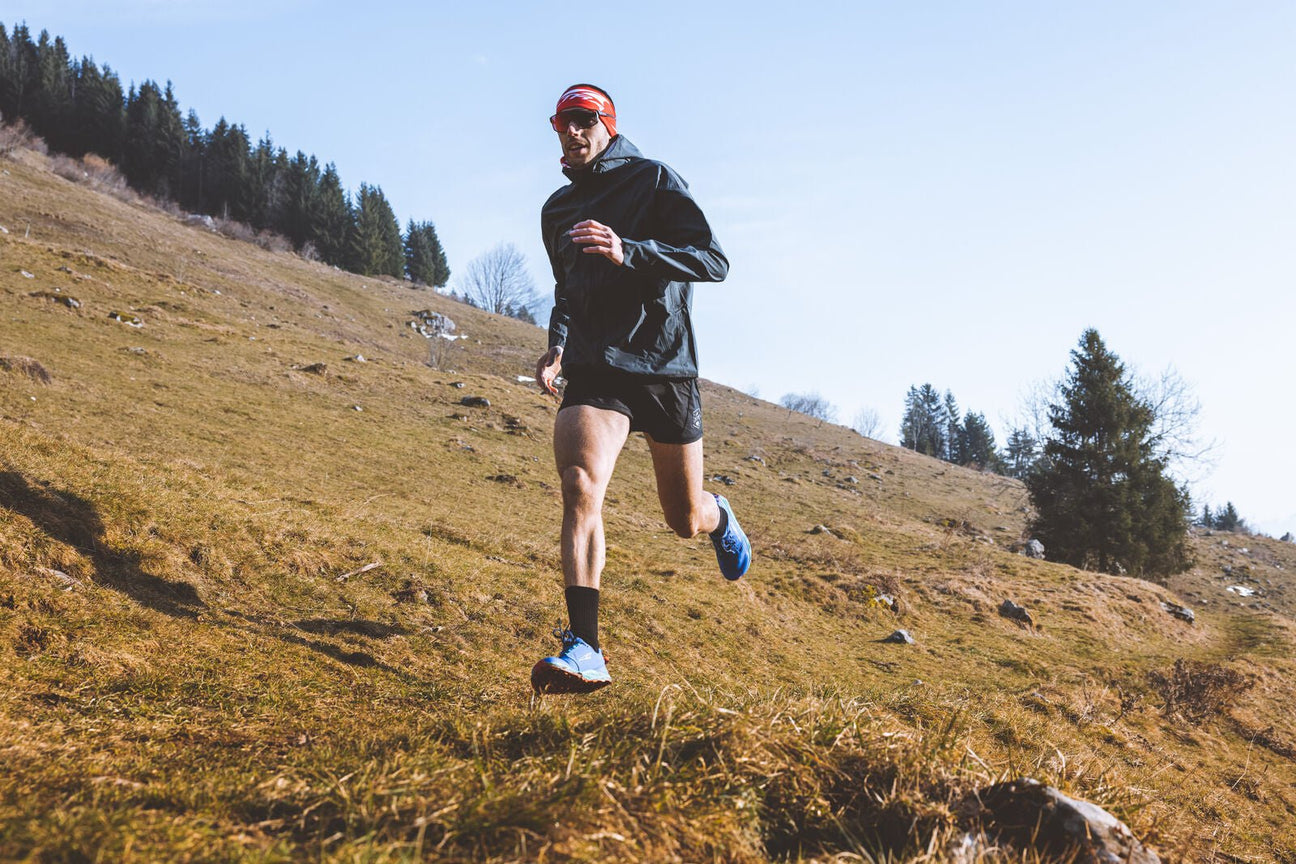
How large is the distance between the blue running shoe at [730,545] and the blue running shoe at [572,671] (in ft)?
6.55

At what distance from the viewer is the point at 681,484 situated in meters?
3.83

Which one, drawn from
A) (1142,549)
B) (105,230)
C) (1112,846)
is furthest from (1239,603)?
(105,230)

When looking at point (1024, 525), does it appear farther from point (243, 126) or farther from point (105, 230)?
point (243, 126)

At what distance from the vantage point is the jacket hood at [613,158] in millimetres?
3748

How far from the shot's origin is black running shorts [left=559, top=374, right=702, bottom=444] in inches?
134

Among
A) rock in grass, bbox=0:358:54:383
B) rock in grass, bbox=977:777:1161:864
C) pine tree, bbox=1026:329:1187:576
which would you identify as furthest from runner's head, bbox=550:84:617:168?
pine tree, bbox=1026:329:1187:576

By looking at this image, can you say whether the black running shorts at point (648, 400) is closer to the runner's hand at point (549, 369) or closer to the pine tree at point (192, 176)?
the runner's hand at point (549, 369)

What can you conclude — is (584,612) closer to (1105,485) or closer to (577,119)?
(577,119)

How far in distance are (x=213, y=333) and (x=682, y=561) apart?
1662 cm

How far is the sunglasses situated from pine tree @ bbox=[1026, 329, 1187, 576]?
26593 millimetres

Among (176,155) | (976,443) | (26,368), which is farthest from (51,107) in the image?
(976,443)

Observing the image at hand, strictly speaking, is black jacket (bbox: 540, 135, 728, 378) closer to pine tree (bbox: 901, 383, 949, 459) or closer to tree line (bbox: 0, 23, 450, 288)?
tree line (bbox: 0, 23, 450, 288)

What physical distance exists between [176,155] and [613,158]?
88.8 meters

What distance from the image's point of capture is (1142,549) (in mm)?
24750
